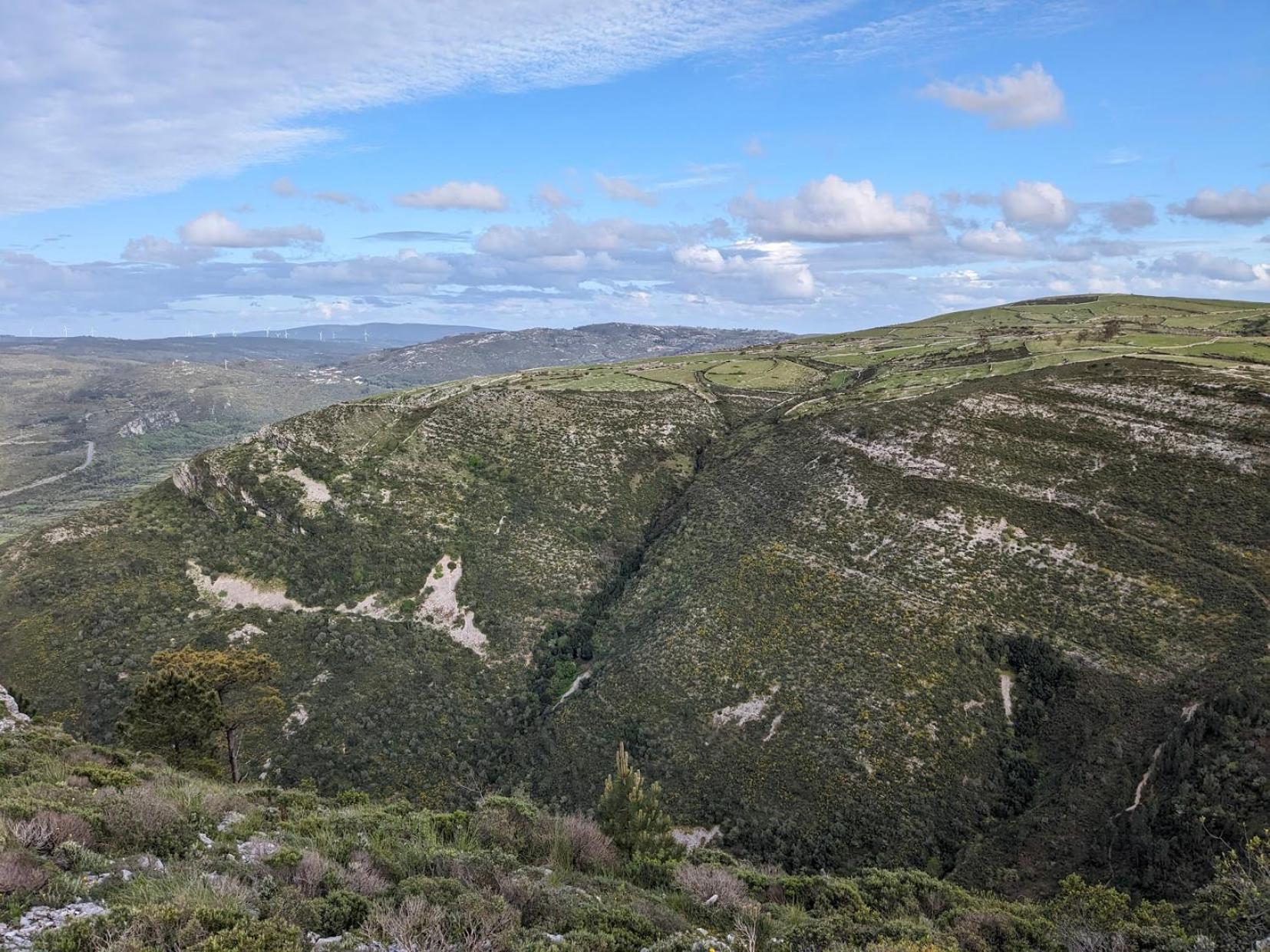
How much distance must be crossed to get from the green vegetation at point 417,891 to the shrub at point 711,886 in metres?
0.08

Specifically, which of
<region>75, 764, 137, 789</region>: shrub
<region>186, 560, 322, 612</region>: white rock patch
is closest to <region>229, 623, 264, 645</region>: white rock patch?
<region>186, 560, 322, 612</region>: white rock patch

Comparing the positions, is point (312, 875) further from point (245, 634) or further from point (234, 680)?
point (245, 634)

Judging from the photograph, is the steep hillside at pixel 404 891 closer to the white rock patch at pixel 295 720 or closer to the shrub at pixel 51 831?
the shrub at pixel 51 831

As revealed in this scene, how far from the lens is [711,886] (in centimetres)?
2105

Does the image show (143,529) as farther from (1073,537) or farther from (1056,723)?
(1073,537)

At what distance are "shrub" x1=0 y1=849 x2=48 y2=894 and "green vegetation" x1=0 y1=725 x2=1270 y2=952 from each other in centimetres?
3

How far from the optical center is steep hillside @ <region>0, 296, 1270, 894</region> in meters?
35.1

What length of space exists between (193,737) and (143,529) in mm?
40239

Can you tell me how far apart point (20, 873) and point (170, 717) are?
24.3 metres

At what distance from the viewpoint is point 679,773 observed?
40156mm

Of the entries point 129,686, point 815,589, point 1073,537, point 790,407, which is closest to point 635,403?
point 790,407

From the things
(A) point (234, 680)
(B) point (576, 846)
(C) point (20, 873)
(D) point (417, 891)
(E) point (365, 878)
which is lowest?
(B) point (576, 846)

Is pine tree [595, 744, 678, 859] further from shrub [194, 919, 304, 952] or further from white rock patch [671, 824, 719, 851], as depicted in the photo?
shrub [194, 919, 304, 952]

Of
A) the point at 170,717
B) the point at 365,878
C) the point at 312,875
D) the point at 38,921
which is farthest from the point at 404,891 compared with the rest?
the point at 170,717
